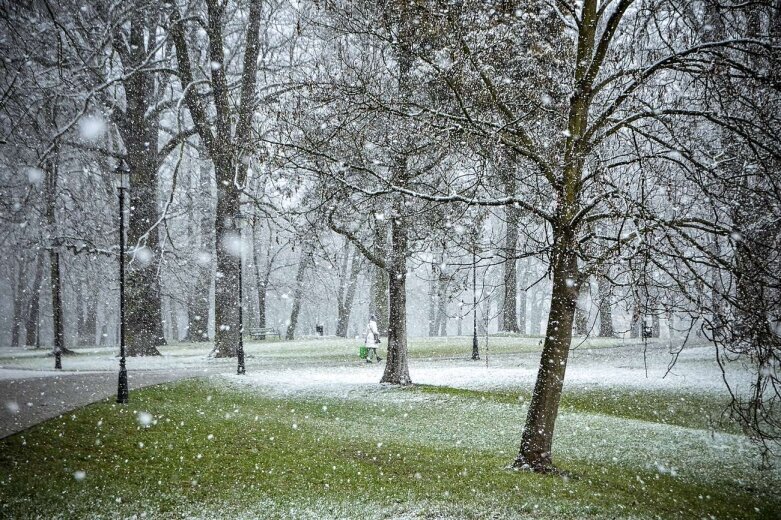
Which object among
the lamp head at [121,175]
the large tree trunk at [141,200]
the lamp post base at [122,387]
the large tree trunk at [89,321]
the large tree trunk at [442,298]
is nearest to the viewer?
the large tree trunk at [442,298]

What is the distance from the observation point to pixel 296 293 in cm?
3634

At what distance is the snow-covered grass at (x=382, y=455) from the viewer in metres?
6.48

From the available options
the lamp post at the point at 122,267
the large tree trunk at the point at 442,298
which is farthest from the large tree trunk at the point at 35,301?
the large tree trunk at the point at 442,298

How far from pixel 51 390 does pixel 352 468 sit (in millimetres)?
8540

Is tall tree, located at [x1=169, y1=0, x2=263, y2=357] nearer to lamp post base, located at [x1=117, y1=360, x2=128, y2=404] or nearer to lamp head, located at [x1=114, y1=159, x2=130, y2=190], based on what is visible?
lamp head, located at [x1=114, y1=159, x2=130, y2=190]

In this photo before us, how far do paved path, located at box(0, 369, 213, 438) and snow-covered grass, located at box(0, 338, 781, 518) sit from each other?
58cm

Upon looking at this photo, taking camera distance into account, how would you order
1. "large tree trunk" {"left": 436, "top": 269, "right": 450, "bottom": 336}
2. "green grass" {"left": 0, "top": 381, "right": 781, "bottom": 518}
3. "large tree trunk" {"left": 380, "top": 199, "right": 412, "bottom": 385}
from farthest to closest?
"large tree trunk" {"left": 380, "top": 199, "right": 412, "bottom": 385} < "large tree trunk" {"left": 436, "top": 269, "right": 450, "bottom": 336} < "green grass" {"left": 0, "top": 381, "right": 781, "bottom": 518}

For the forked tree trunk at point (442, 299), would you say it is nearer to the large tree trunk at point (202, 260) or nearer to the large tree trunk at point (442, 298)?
the large tree trunk at point (442, 298)

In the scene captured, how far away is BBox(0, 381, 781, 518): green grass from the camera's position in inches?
252

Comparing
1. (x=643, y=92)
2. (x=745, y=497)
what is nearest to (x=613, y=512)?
(x=745, y=497)

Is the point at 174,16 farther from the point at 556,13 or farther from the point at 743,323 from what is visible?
the point at 743,323

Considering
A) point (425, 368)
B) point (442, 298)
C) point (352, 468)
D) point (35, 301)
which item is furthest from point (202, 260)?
point (352, 468)

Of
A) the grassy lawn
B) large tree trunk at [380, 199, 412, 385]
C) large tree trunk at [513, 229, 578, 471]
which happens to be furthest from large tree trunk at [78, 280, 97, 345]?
large tree trunk at [513, 229, 578, 471]

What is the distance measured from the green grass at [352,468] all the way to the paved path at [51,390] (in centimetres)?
57
